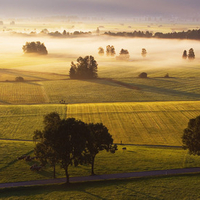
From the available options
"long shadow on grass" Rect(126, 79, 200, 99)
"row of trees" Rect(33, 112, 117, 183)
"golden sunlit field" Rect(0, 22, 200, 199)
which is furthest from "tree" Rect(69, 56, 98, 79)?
"row of trees" Rect(33, 112, 117, 183)

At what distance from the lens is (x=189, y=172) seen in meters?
45.5

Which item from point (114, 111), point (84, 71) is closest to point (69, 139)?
point (114, 111)

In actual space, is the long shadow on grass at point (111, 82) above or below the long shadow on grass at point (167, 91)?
above

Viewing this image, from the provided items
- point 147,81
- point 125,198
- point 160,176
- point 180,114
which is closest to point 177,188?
A: point 160,176

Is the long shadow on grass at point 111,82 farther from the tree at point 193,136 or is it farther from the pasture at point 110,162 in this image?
the tree at point 193,136

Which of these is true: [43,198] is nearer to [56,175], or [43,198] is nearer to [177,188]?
[56,175]

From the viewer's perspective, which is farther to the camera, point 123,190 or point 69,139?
point 69,139

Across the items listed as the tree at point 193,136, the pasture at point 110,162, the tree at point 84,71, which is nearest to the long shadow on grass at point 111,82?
the tree at point 84,71

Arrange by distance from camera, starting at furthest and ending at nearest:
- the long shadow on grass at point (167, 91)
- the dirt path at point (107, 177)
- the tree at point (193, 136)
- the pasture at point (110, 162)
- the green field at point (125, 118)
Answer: the long shadow on grass at point (167, 91)
the green field at point (125, 118)
the tree at point (193, 136)
the pasture at point (110, 162)
the dirt path at point (107, 177)

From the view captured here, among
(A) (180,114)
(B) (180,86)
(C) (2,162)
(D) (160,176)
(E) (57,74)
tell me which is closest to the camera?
(D) (160,176)

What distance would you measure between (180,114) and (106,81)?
207 ft

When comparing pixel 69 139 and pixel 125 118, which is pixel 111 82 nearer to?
pixel 125 118

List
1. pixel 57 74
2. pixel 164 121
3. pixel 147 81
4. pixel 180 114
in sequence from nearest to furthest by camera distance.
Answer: pixel 164 121 < pixel 180 114 < pixel 147 81 < pixel 57 74

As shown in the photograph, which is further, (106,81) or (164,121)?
(106,81)
